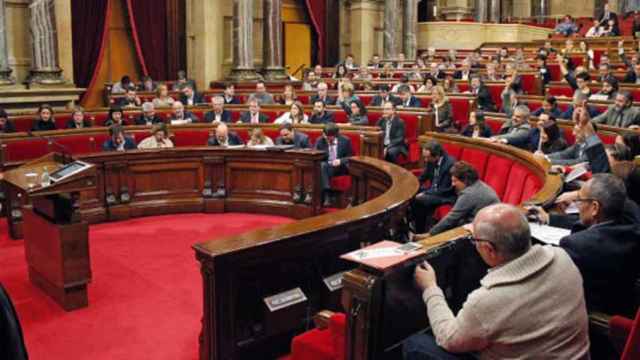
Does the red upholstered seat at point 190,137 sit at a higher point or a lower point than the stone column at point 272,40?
lower

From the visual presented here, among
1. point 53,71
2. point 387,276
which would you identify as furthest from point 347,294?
point 53,71

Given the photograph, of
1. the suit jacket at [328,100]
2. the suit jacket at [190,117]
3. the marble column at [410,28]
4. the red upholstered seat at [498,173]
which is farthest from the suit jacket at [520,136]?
the marble column at [410,28]

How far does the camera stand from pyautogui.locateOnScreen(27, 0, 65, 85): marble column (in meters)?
11.2

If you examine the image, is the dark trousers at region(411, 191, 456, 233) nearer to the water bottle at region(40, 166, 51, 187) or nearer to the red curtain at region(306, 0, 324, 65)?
the water bottle at region(40, 166, 51, 187)

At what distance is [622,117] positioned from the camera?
7398 millimetres

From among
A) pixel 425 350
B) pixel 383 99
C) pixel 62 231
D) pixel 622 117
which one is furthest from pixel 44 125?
pixel 425 350

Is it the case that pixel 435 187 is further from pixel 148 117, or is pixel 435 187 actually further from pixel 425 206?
pixel 148 117

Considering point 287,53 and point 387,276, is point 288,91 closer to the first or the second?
point 287,53

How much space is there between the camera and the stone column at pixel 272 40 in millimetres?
14703

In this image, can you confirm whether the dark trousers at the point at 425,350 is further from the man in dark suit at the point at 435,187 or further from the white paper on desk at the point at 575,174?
the man in dark suit at the point at 435,187

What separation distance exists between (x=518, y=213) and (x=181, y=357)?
8.07 feet

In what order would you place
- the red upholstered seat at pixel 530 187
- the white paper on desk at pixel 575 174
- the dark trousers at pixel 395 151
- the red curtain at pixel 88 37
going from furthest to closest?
the red curtain at pixel 88 37 < the dark trousers at pixel 395 151 < the red upholstered seat at pixel 530 187 < the white paper on desk at pixel 575 174

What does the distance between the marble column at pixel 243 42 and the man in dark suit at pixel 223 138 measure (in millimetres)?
6153

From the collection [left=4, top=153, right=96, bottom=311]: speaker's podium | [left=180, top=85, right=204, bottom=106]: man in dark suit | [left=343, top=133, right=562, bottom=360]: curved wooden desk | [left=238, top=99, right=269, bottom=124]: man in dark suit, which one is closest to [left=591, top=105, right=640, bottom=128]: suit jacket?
[left=238, top=99, right=269, bottom=124]: man in dark suit
